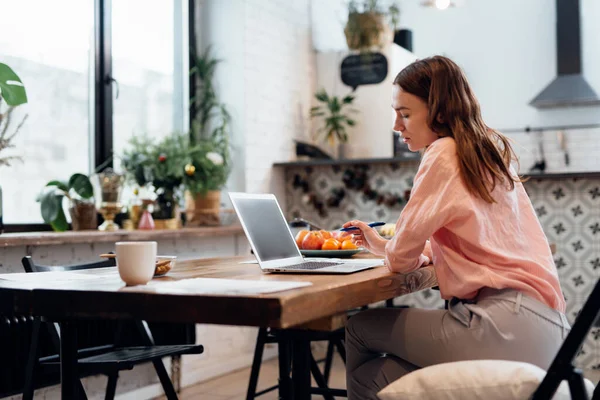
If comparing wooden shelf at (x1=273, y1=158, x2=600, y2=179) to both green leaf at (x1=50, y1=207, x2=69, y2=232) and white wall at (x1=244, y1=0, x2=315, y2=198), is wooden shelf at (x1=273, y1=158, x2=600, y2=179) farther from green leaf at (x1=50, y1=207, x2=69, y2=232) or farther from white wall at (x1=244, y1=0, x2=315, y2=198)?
green leaf at (x1=50, y1=207, x2=69, y2=232)

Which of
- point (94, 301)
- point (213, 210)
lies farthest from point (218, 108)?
point (94, 301)

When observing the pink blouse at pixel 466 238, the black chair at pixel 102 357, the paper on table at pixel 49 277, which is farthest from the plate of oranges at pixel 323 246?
the paper on table at pixel 49 277

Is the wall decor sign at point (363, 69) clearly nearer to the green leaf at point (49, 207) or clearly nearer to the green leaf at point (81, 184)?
the green leaf at point (81, 184)

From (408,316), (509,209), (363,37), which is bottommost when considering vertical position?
(408,316)

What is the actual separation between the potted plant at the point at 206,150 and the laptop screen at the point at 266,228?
1918mm

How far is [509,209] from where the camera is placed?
77.0 inches

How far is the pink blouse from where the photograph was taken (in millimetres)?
1869

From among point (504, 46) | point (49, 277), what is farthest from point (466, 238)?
point (504, 46)

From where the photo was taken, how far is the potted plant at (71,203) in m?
3.53

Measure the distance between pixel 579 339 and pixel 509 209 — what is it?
510 mm

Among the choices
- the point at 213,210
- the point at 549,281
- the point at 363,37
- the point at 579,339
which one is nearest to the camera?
the point at 579,339

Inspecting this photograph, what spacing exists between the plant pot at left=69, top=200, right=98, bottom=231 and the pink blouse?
2.09 metres

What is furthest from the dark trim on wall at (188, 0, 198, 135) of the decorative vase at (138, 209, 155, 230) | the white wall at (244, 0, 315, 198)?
the decorative vase at (138, 209, 155, 230)

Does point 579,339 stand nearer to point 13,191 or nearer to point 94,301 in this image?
point 94,301
